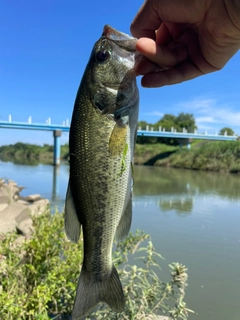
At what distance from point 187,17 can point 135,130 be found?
82 centimetres

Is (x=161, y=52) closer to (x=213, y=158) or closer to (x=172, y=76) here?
(x=172, y=76)

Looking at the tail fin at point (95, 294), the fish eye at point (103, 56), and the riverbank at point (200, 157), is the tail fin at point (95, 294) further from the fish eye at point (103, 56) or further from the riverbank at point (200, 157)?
the riverbank at point (200, 157)

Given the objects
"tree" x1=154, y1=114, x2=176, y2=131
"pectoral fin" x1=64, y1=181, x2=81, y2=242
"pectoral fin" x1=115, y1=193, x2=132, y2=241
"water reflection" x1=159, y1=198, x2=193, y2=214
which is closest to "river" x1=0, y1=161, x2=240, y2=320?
"water reflection" x1=159, y1=198, x2=193, y2=214

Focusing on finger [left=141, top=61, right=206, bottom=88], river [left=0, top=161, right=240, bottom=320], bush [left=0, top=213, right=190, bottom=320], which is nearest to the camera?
finger [left=141, top=61, right=206, bottom=88]

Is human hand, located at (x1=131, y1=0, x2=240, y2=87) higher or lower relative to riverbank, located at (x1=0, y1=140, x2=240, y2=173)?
higher

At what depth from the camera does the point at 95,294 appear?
2.02 meters

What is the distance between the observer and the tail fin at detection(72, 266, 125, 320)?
6.52 feet

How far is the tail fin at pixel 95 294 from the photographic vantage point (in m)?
1.99

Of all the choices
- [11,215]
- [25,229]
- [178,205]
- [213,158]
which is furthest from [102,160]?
[213,158]

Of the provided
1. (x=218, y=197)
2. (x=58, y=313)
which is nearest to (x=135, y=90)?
(x=58, y=313)

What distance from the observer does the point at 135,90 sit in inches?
75.9

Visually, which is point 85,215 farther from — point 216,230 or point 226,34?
point 216,230

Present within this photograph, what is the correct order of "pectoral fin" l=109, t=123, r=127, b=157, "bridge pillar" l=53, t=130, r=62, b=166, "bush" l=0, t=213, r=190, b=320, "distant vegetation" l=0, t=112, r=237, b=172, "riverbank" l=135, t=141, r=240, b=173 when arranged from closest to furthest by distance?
"pectoral fin" l=109, t=123, r=127, b=157
"bush" l=0, t=213, r=190, b=320
"riverbank" l=135, t=141, r=240, b=173
"distant vegetation" l=0, t=112, r=237, b=172
"bridge pillar" l=53, t=130, r=62, b=166

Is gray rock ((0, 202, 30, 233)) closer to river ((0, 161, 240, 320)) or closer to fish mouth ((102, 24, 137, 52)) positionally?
river ((0, 161, 240, 320))
